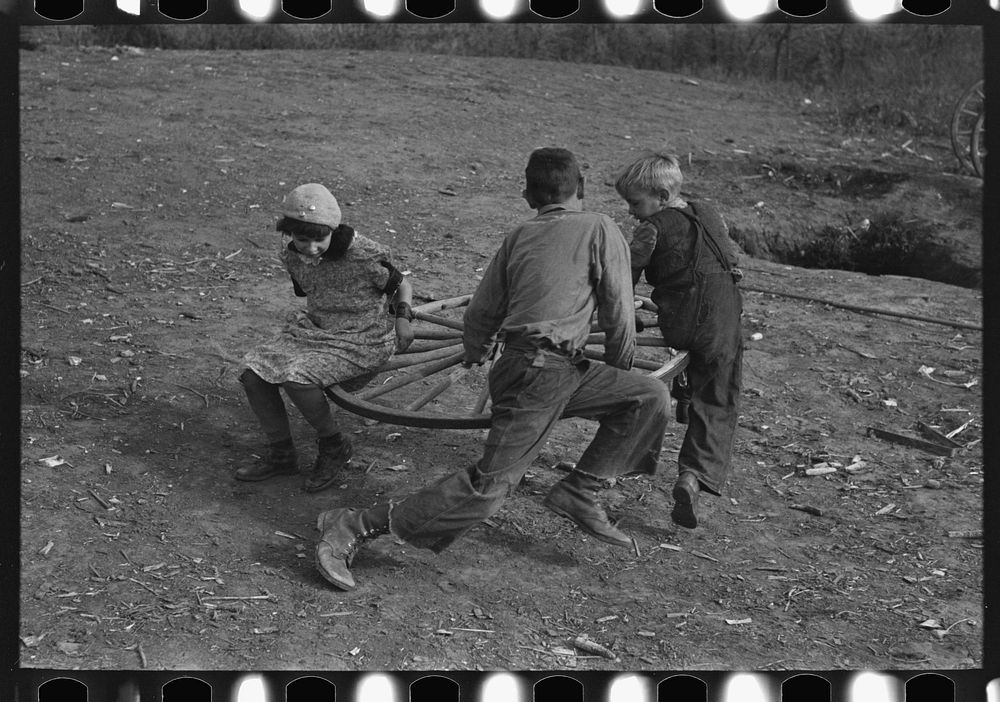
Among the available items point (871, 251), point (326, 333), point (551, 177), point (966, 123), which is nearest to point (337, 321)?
point (326, 333)

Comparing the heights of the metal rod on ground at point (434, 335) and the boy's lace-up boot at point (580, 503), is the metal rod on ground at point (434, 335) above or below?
above

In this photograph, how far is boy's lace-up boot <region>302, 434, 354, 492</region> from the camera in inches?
182

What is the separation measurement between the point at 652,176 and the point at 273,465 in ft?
6.14

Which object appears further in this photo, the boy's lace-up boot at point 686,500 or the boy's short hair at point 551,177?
the boy's lace-up boot at point 686,500

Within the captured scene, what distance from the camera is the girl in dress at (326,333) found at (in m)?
4.34

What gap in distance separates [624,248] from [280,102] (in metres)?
6.73

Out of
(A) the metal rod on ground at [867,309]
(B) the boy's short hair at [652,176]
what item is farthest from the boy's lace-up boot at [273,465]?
(A) the metal rod on ground at [867,309]

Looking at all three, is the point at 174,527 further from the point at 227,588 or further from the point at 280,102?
the point at 280,102

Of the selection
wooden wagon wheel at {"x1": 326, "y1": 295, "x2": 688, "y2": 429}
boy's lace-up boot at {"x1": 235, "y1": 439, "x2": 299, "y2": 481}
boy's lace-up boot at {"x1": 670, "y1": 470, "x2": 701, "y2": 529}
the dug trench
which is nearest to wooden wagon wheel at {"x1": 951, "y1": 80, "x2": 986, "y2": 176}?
the dug trench

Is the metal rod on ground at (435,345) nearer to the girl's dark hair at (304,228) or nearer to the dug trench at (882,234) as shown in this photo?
the girl's dark hair at (304,228)

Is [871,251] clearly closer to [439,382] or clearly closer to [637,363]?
[637,363]

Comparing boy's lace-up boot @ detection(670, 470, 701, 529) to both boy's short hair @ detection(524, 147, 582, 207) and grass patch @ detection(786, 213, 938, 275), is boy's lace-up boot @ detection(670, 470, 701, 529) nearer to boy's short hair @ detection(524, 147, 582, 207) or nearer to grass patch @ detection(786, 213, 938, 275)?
boy's short hair @ detection(524, 147, 582, 207)

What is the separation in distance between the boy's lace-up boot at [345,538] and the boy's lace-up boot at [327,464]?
0.56 m

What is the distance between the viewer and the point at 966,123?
1202 cm
